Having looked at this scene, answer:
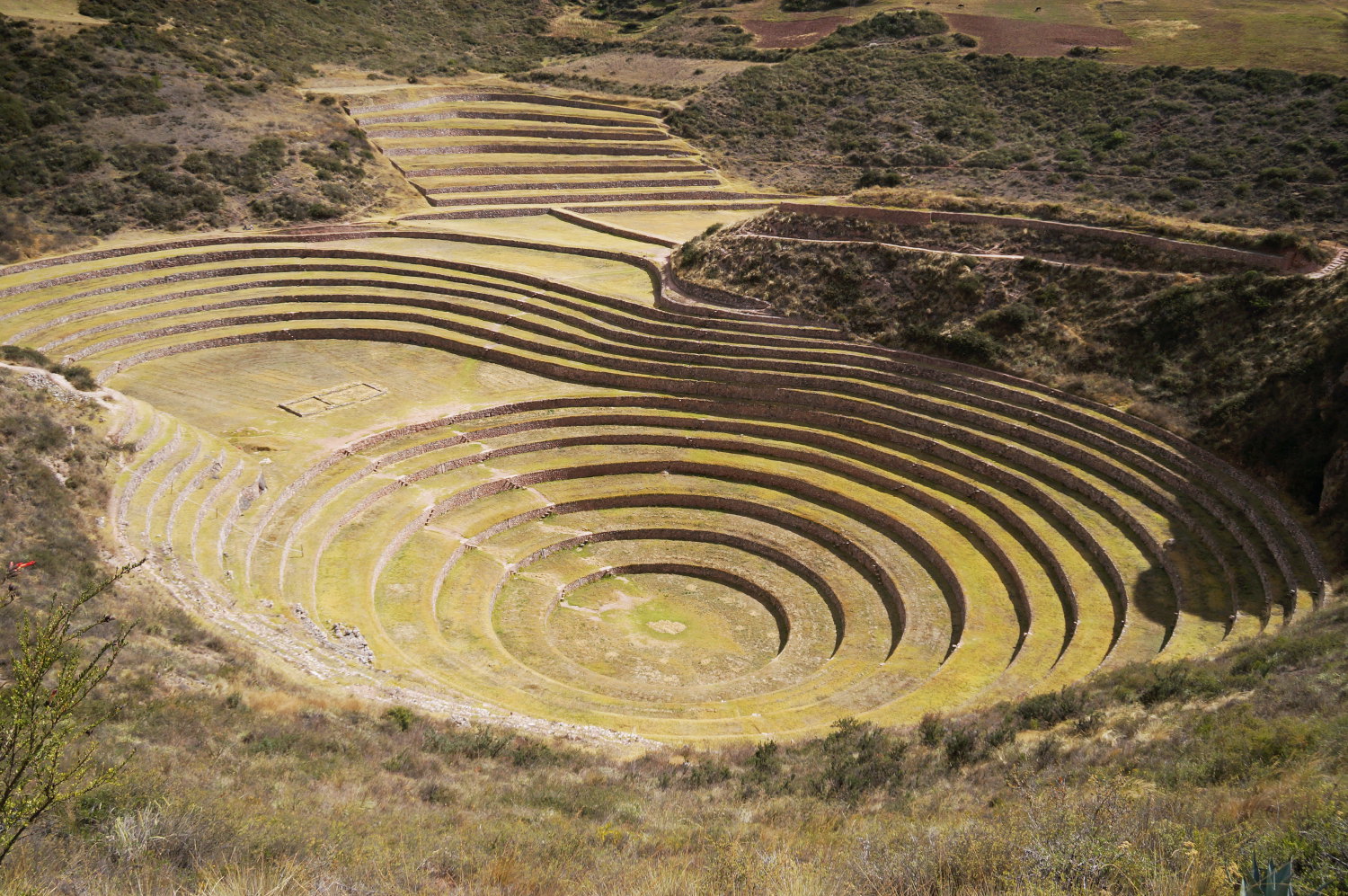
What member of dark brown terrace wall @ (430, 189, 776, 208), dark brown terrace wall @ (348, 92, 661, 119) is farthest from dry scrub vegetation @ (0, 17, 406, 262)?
dark brown terrace wall @ (348, 92, 661, 119)

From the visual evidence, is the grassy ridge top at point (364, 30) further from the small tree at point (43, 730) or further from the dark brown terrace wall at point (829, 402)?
the small tree at point (43, 730)

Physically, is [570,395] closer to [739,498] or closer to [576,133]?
[739,498]

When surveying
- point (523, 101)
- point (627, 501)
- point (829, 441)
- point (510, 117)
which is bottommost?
point (627, 501)

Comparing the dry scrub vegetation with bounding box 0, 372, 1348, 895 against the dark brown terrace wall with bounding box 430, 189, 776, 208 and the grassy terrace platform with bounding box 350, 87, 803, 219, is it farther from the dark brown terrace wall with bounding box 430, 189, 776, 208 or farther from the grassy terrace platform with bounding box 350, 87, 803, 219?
the grassy terrace platform with bounding box 350, 87, 803, 219

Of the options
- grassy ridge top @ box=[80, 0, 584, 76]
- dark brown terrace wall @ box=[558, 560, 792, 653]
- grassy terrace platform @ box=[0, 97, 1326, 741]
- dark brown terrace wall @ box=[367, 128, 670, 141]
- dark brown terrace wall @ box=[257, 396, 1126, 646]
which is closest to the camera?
grassy terrace platform @ box=[0, 97, 1326, 741]

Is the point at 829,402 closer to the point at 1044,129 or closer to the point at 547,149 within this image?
the point at 547,149

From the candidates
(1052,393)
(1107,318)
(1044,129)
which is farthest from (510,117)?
(1052,393)
